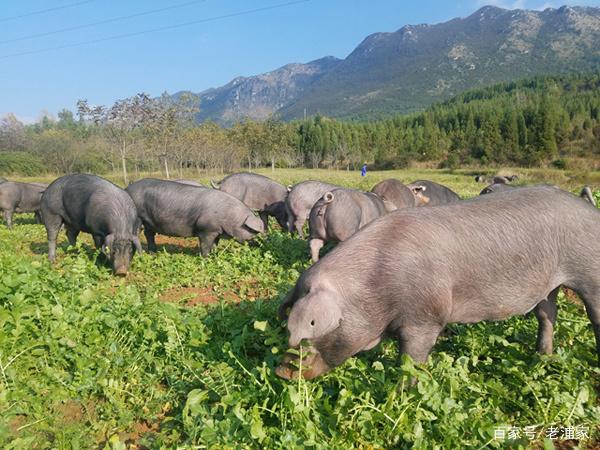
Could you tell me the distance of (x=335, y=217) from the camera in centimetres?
850

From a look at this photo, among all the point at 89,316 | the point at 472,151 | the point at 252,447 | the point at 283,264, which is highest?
the point at 89,316

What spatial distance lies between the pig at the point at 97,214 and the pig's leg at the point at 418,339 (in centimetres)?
572

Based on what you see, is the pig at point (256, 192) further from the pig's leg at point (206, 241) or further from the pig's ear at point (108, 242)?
the pig's ear at point (108, 242)

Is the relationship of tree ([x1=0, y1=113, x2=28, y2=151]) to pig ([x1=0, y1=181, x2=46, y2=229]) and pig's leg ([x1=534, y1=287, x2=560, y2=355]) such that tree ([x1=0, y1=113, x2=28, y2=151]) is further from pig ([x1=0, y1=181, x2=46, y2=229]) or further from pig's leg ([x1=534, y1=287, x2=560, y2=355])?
pig's leg ([x1=534, y1=287, x2=560, y2=355])

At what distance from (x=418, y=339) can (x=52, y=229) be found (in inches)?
349

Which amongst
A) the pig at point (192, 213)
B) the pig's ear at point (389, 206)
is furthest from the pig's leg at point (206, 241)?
the pig's ear at point (389, 206)

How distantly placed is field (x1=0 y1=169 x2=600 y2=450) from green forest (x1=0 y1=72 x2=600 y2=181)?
37980mm

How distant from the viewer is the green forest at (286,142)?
43406 mm

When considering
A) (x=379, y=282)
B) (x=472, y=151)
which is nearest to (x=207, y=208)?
(x=379, y=282)

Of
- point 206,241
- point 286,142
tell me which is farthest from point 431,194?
point 286,142

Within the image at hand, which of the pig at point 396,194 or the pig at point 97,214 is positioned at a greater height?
the pig at point 97,214

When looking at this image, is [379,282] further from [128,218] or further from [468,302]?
[128,218]

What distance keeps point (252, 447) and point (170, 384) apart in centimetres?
137

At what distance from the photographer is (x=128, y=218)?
848 cm
